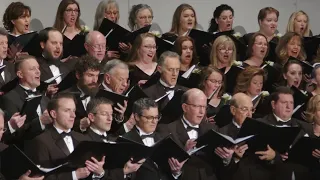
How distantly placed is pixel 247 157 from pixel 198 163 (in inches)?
18.4

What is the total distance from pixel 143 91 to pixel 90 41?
2.92 feet

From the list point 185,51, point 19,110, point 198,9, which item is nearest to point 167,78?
point 185,51

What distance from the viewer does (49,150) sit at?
674 centimetres

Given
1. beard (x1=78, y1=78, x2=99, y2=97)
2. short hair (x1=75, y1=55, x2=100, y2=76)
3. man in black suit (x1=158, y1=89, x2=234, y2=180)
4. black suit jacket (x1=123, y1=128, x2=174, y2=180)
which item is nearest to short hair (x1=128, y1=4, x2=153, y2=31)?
short hair (x1=75, y1=55, x2=100, y2=76)

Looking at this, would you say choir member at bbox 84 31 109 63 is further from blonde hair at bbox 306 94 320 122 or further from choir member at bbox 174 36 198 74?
blonde hair at bbox 306 94 320 122

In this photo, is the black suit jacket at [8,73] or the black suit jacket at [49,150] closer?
the black suit jacket at [49,150]

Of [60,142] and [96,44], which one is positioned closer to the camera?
[60,142]

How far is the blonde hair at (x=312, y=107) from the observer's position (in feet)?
26.0

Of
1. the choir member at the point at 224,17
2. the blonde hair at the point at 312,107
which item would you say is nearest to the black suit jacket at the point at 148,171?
the blonde hair at the point at 312,107

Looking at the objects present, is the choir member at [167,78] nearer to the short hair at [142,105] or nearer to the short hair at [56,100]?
the short hair at [142,105]

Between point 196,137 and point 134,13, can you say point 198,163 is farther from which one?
point 134,13

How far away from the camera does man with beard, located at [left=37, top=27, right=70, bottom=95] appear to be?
8.16m

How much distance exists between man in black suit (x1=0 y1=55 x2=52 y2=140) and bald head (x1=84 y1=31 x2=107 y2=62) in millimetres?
927

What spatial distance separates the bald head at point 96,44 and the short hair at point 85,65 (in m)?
0.63
